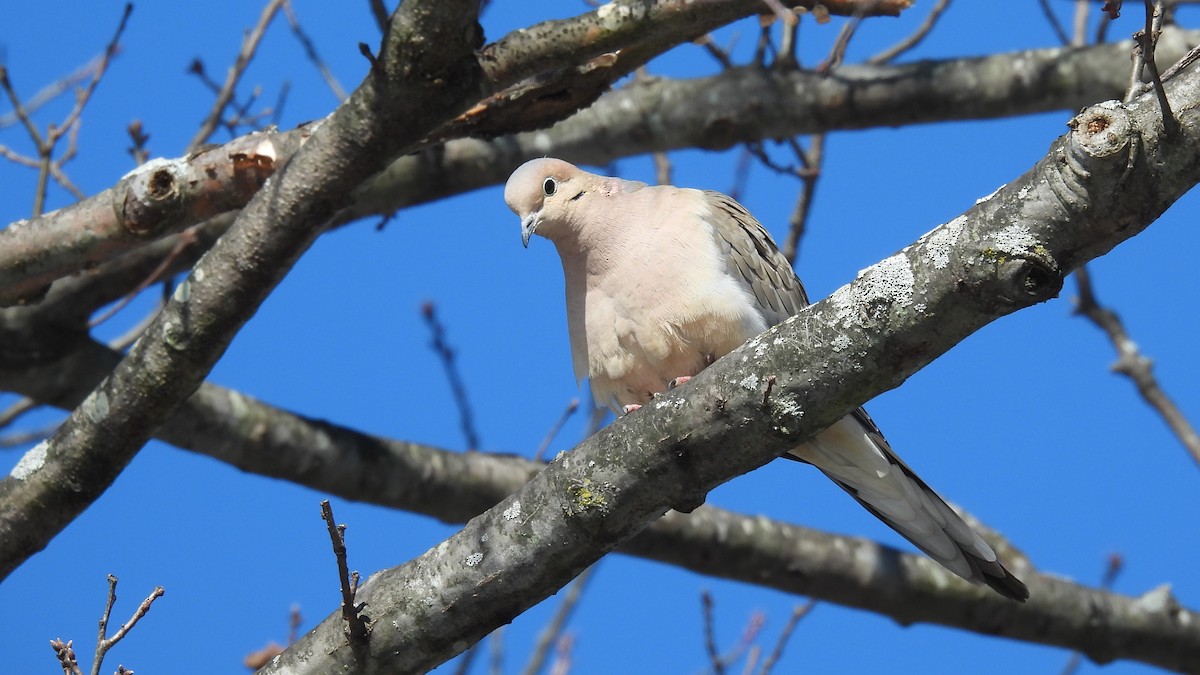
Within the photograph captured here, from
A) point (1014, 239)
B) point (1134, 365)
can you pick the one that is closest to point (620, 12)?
point (1014, 239)

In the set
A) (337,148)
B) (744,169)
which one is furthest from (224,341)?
(744,169)

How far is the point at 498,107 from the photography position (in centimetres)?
368

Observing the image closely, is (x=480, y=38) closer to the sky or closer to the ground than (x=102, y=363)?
closer to the ground

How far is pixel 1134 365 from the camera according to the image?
4656 mm

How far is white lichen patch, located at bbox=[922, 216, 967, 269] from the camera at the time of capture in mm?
2094

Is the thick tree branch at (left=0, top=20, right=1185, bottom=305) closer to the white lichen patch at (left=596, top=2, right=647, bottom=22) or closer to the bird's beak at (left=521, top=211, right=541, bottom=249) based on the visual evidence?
the bird's beak at (left=521, top=211, right=541, bottom=249)

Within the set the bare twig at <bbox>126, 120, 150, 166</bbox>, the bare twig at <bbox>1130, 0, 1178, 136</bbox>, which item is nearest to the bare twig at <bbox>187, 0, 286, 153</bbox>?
the bare twig at <bbox>126, 120, 150, 166</bbox>

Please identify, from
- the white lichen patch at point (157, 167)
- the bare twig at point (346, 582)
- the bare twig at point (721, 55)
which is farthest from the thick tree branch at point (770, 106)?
the bare twig at point (346, 582)

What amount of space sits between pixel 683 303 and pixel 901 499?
36.2 inches

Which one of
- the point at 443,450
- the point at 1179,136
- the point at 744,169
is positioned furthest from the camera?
the point at 744,169

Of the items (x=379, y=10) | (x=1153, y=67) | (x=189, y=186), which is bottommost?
(x=1153, y=67)

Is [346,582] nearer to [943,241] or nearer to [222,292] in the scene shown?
[222,292]

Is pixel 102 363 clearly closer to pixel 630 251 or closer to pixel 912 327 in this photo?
pixel 630 251

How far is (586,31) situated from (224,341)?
4.52 feet
